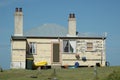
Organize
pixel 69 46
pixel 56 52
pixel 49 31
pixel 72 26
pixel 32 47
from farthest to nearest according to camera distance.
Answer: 1. pixel 49 31
2. pixel 72 26
3. pixel 69 46
4. pixel 56 52
5. pixel 32 47

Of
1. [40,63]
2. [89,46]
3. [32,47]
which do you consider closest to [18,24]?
[32,47]

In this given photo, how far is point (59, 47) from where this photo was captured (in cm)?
5244

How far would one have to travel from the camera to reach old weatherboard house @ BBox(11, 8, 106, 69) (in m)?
51.7

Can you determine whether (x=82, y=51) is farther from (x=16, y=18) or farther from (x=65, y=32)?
(x=16, y=18)

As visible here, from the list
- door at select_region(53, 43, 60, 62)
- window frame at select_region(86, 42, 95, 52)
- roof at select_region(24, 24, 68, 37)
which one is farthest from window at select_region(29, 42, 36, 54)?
window frame at select_region(86, 42, 95, 52)

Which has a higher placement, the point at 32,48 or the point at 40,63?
the point at 32,48

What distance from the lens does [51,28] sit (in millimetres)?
55500

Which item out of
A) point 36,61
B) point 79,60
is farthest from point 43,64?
point 79,60

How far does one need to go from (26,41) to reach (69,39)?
16.7 feet

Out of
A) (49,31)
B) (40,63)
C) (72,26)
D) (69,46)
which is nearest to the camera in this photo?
(40,63)

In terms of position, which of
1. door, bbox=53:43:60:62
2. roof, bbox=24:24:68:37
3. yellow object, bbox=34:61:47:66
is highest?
roof, bbox=24:24:68:37

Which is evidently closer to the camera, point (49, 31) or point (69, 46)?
point (69, 46)

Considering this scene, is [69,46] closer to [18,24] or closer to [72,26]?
[72,26]

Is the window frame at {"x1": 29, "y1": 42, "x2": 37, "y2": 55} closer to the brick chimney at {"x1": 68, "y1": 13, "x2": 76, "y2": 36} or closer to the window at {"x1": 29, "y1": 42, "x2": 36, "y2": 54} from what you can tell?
the window at {"x1": 29, "y1": 42, "x2": 36, "y2": 54}
